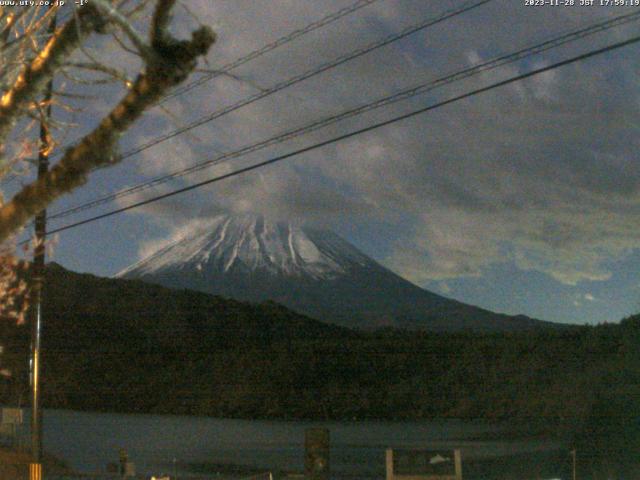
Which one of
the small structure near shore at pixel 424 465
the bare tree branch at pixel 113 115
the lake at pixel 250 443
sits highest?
the bare tree branch at pixel 113 115

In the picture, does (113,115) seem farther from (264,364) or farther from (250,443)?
(264,364)

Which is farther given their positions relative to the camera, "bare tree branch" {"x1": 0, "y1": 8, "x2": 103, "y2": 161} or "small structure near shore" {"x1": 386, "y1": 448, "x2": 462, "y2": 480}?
"small structure near shore" {"x1": 386, "y1": 448, "x2": 462, "y2": 480}

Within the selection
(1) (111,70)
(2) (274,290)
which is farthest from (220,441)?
(2) (274,290)

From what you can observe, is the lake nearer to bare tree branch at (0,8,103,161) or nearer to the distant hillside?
the distant hillside

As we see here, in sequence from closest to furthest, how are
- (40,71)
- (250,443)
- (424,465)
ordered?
(40,71)
(424,465)
(250,443)

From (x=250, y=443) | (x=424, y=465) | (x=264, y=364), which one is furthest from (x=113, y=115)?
(x=264, y=364)

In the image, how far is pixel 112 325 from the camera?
64.6 meters

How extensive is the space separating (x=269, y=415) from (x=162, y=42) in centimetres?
5669

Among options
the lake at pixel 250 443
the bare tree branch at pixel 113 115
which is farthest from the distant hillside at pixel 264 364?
the bare tree branch at pixel 113 115

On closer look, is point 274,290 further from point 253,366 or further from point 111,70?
point 111,70

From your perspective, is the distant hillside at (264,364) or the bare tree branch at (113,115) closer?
the bare tree branch at (113,115)

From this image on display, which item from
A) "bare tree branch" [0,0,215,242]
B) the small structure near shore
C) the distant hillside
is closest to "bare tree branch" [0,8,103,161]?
"bare tree branch" [0,0,215,242]

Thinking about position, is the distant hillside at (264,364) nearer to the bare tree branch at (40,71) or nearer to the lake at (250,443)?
the lake at (250,443)

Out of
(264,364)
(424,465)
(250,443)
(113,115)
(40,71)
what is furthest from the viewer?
(264,364)
